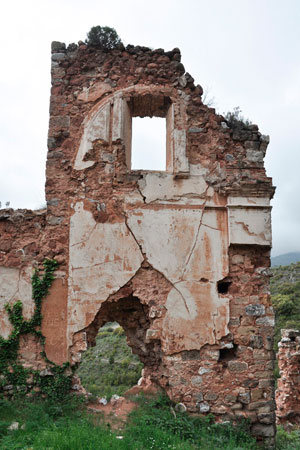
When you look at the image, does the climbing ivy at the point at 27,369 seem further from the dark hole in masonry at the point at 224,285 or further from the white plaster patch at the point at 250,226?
the white plaster patch at the point at 250,226

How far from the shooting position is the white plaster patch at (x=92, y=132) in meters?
5.41

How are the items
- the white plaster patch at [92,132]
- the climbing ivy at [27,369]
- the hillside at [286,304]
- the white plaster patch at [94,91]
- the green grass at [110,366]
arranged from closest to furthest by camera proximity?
the climbing ivy at [27,369]
the white plaster patch at [92,132]
the white plaster patch at [94,91]
the green grass at [110,366]
the hillside at [286,304]

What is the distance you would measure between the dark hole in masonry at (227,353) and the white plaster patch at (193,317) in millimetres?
229

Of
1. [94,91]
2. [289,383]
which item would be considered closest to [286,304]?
[289,383]

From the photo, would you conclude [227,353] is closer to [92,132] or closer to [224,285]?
[224,285]

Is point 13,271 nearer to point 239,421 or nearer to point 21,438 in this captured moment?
point 21,438

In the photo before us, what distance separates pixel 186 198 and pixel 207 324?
1.84 metres

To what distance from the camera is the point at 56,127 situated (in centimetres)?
548

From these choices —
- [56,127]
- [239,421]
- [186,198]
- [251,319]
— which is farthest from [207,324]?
[56,127]

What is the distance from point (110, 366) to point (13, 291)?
1032cm

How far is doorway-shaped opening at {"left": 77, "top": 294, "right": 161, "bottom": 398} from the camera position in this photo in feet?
17.3

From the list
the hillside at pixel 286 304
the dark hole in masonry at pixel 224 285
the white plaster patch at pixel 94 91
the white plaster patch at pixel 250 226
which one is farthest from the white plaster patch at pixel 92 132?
the hillside at pixel 286 304

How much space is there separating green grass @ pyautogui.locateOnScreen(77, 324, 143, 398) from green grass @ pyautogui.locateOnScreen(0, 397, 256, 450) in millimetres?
6427

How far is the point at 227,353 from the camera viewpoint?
5.11 meters
